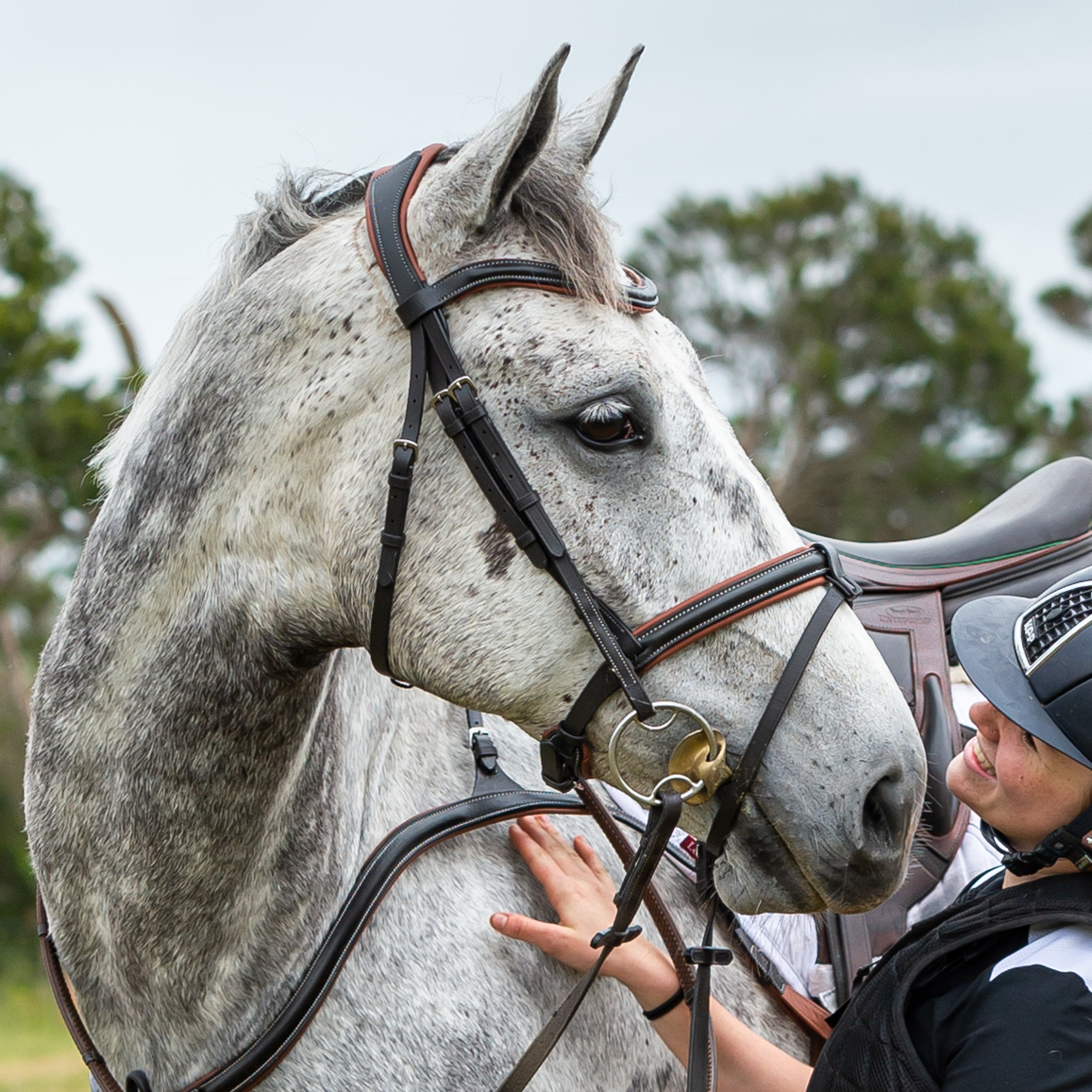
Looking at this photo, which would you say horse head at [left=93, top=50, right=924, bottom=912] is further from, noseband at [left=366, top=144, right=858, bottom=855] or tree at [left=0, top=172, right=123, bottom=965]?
tree at [left=0, top=172, right=123, bottom=965]

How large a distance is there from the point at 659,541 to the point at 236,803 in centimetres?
90

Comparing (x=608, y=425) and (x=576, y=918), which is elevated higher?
(x=608, y=425)

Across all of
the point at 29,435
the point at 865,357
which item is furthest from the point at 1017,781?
the point at 865,357

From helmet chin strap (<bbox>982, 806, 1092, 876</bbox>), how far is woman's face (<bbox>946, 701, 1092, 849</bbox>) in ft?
0.12

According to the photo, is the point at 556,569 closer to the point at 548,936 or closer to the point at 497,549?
the point at 497,549

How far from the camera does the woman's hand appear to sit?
2242 mm

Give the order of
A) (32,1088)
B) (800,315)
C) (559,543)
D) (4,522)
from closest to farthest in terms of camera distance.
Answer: (559,543), (32,1088), (4,522), (800,315)

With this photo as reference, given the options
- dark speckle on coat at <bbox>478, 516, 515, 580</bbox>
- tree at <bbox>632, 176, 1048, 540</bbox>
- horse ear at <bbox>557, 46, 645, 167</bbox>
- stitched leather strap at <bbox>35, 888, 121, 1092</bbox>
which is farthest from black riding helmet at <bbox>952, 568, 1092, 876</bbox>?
tree at <bbox>632, 176, 1048, 540</bbox>

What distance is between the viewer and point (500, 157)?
1916 mm

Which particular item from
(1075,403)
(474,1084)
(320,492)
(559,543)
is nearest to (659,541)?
(559,543)

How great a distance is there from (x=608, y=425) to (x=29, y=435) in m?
12.6

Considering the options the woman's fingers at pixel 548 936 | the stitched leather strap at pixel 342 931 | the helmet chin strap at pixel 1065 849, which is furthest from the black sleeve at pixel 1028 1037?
the stitched leather strap at pixel 342 931

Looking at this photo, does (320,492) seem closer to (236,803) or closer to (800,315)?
(236,803)

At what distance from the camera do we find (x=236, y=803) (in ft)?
6.96
